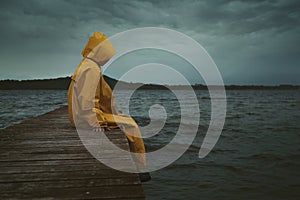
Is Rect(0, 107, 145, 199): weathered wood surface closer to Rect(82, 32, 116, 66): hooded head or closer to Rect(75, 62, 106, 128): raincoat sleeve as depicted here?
Rect(75, 62, 106, 128): raincoat sleeve

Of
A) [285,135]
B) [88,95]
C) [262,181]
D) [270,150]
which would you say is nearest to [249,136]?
[285,135]

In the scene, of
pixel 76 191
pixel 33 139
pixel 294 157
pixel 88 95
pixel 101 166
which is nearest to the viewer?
pixel 76 191

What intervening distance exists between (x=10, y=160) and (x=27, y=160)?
0.77 feet

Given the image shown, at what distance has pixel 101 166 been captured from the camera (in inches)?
126

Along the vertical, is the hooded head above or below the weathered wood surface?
above

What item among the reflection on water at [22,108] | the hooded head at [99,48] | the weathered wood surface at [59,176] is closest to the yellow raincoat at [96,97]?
the hooded head at [99,48]

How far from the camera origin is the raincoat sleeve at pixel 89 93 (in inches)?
183

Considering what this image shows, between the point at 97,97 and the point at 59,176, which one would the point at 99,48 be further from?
the point at 59,176

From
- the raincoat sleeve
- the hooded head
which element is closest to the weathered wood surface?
the raincoat sleeve

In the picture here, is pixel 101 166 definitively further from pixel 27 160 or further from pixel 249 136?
pixel 249 136

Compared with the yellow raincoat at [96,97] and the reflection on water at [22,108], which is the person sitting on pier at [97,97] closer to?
the yellow raincoat at [96,97]

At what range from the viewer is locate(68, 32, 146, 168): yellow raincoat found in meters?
4.71

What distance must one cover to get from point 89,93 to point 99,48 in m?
1.02

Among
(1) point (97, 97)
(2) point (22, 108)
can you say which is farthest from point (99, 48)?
(2) point (22, 108)
